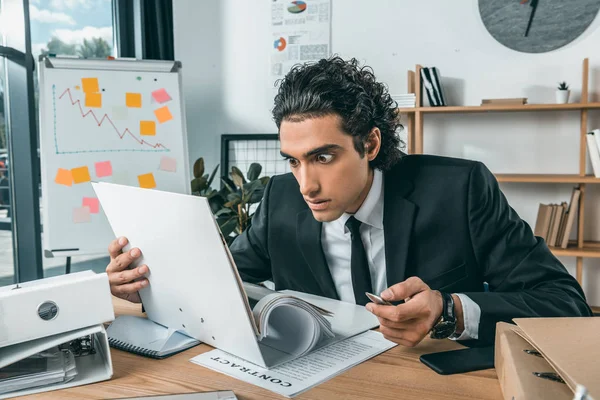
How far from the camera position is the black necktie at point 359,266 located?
132 cm

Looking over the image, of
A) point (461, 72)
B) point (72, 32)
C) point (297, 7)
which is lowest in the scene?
point (461, 72)

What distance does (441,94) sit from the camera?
2.96m

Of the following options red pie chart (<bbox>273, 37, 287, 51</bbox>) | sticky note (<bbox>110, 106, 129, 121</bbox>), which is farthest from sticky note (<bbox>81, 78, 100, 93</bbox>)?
red pie chart (<bbox>273, 37, 287, 51</bbox>)

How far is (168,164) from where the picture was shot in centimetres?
272

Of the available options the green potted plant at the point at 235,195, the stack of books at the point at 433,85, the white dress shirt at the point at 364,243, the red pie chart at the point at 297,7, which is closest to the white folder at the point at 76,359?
the white dress shirt at the point at 364,243

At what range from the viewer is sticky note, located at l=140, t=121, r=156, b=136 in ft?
8.76

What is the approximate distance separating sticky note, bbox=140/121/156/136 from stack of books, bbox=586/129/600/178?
218 centimetres

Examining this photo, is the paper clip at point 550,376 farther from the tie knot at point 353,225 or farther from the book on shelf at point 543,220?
the book on shelf at point 543,220

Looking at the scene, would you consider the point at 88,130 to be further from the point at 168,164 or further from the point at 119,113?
the point at 168,164

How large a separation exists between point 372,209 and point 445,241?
0.64ft

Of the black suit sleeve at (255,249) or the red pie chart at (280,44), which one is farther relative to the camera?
the red pie chart at (280,44)

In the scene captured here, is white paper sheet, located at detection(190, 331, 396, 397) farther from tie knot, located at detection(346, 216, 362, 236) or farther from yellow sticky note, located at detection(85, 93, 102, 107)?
yellow sticky note, located at detection(85, 93, 102, 107)

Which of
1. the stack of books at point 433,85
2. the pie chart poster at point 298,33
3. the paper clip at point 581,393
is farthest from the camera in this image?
the pie chart poster at point 298,33

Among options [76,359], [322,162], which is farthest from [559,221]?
[76,359]
